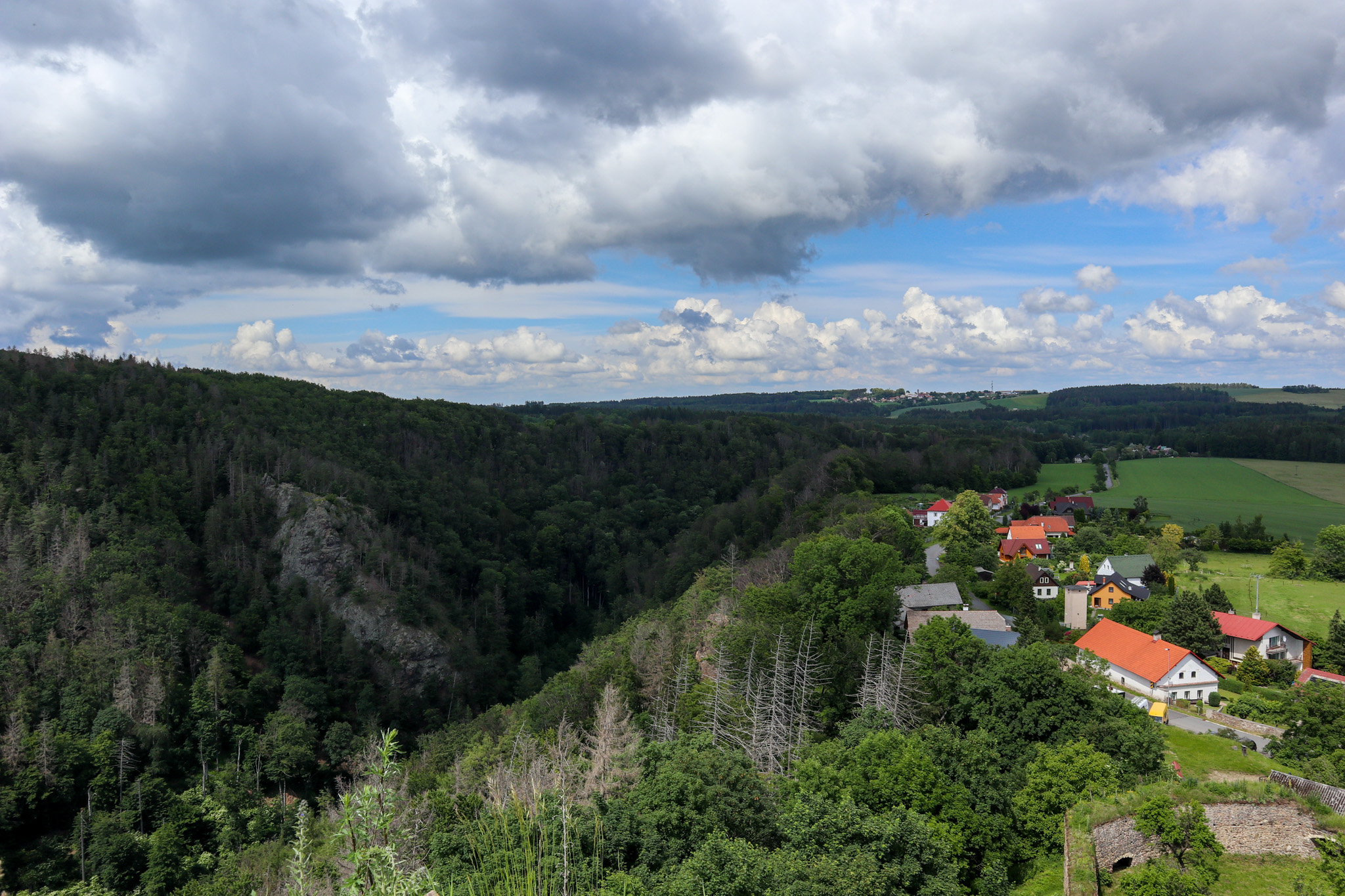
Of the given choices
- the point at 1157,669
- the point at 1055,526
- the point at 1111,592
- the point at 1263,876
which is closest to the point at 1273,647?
the point at 1111,592

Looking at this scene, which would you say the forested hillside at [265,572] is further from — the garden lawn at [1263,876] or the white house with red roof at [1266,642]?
the garden lawn at [1263,876]

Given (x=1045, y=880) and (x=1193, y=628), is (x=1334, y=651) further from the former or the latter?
(x=1045, y=880)

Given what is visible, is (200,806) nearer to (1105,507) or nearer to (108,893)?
(108,893)

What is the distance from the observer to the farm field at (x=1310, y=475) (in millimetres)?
103812

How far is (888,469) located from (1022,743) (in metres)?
102

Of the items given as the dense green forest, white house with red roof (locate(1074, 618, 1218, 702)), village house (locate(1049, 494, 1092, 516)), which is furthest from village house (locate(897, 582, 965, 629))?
village house (locate(1049, 494, 1092, 516))

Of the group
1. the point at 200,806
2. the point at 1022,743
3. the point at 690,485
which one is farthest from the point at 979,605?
the point at 690,485

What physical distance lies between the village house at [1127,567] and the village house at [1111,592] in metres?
1.18

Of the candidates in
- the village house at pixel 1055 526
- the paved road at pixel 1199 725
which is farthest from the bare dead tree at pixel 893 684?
the village house at pixel 1055 526

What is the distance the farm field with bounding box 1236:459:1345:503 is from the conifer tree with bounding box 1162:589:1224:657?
73.0 metres

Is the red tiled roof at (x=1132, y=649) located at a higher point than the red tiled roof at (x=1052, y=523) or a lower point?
lower

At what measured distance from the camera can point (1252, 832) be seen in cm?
2097

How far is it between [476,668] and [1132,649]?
73664 millimetres

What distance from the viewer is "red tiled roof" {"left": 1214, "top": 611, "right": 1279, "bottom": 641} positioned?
48594 millimetres
